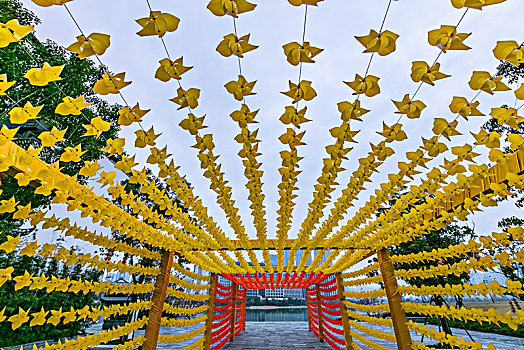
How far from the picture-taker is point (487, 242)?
238 cm

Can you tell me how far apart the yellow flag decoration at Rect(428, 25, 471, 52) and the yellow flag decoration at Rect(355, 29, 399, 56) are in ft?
0.58

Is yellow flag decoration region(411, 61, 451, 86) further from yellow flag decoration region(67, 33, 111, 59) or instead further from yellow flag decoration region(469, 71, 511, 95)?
yellow flag decoration region(67, 33, 111, 59)

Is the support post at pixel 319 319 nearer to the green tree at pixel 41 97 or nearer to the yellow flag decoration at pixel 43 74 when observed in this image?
the green tree at pixel 41 97

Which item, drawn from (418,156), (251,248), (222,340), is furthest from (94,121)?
(222,340)

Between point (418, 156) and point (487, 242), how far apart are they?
1175mm

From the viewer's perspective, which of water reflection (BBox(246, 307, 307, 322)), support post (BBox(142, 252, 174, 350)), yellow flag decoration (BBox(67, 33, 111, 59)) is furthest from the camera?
water reflection (BBox(246, 307, 307, 322))

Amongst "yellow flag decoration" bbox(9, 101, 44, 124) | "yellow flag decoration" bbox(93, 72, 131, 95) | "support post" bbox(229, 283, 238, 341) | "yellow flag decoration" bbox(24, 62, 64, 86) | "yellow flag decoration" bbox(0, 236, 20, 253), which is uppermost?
"yellow flag decoration" bbox(93, 72, 131, 95)

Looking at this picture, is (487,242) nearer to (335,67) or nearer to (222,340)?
(335,67)

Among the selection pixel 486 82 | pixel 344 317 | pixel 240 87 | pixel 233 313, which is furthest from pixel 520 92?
pixel 233 313

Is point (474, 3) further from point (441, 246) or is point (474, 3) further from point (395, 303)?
point (441, 246)

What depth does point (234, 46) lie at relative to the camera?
1.16 m

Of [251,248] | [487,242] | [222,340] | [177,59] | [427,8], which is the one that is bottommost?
[222,340]

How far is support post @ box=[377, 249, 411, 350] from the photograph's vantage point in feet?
12.1

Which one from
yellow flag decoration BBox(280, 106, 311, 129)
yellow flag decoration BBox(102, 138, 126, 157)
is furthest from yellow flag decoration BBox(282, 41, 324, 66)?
yellow flag decoration BBox(102, 138, 126, 157)
